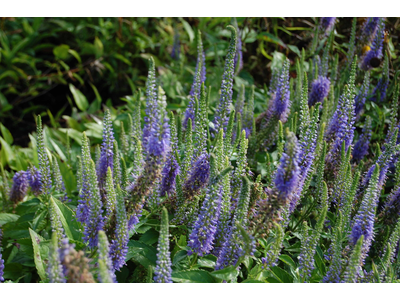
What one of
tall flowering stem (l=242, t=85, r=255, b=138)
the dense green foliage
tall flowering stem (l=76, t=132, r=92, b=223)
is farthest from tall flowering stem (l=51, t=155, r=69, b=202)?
tall flowering stem (l=242, t=85, r=255, b=138)

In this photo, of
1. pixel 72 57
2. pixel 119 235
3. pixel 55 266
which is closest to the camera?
pixel 55 266

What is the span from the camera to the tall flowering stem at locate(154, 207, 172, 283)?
1.95m

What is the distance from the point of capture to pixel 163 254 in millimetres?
2029

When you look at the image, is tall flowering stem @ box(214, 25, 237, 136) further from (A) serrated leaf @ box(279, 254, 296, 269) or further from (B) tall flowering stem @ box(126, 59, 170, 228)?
(A) serrated leaf @ box(279, 254, 296, 269)

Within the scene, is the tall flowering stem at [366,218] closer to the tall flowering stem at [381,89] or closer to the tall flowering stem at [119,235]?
the tall flowering stem at [119,235]

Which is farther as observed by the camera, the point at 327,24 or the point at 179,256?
the point at 327,24

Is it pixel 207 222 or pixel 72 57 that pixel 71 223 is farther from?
pixel 72 57

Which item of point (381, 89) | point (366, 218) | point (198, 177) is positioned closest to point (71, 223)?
point (198, 177)

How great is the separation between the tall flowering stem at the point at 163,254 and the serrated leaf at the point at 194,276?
36 cm

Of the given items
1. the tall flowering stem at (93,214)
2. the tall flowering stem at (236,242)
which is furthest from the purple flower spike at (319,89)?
the tall flowering stem at (93,214)

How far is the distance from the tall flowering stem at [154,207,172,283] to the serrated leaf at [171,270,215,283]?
0.36 meters

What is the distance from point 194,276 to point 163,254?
59 centimetres

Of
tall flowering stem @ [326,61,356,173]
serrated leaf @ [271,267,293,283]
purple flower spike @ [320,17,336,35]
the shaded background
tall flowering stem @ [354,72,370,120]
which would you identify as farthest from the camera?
the shaded background

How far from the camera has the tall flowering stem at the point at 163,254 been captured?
1.95m
